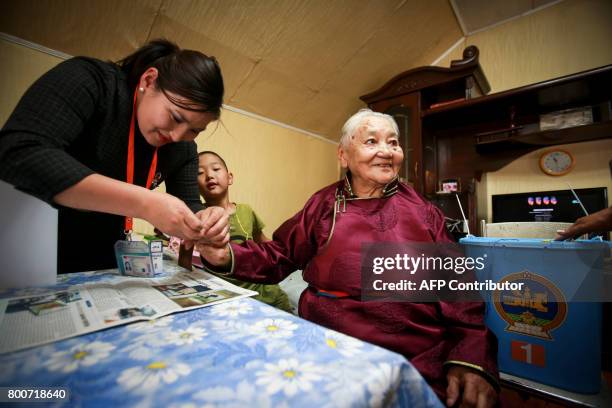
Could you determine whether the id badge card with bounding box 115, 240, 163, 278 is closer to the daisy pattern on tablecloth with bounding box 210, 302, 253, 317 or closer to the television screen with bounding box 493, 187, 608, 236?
the daisy pattern on tablecloth with bounding box 210, 302, 253, 317

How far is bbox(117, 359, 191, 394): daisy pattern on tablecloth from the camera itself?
0.29 m

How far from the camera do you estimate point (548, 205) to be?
2061 mm

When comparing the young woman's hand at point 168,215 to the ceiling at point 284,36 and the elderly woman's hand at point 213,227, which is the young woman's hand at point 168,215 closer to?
the elderly woman's hand at point 213,227

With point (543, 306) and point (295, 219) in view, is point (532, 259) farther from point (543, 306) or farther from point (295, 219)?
point (295, 219)

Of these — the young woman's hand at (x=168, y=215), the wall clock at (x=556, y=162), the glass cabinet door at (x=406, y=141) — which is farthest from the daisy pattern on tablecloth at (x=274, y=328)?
the wall clock at (x=556, y=162)

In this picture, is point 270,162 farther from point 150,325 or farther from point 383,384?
point 383,384

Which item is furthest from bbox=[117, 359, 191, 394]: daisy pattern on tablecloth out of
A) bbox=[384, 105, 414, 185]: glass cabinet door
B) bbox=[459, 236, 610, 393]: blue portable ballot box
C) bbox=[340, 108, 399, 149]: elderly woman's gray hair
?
bbox=[384, 105, 414, 185]: glass cabinet door

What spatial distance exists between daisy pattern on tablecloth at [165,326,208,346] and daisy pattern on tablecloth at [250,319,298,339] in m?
0.08

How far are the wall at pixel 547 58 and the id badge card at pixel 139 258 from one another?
2.55 meters

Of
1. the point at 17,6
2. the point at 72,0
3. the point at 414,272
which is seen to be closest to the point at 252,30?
the point at 72,0

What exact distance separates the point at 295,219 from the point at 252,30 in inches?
60.2

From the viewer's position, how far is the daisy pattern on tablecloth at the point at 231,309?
0.51 meters

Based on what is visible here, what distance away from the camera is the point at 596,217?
3.06 ft

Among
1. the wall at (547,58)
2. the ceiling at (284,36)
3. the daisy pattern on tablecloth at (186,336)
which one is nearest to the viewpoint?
the daisy pattern on tablecloth at (186,336)
